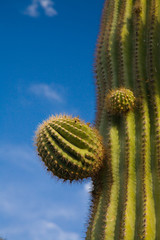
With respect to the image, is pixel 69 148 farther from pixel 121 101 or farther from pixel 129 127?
pixel 121 101

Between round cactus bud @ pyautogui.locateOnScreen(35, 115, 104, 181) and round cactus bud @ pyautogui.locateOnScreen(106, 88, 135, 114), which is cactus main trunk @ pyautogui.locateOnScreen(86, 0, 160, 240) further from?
round cactus bud @ pyautogui.locateOnScreen(35, 115, 104, 181)

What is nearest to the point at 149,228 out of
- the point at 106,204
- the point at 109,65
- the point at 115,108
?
the point at 106,204

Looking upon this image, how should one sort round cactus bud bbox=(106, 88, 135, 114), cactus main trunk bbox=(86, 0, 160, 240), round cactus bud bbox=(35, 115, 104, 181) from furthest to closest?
1. round cactus bud bbox=(106, 88, 135, 114)
2. round cactus bud bbox=(35, 115, 104, 181)
3. cactus main trunk bbox=(86, 0, 160, 240)

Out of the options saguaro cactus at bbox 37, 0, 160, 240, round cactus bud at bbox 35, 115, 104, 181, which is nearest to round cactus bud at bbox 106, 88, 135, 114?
saguaro cactus at bbox 37, 0, 160, 240

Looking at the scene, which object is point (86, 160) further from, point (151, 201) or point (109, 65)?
point (109, 65)

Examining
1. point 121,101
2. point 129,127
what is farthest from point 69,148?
point 121,101

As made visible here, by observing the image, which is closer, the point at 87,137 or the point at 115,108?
the point at 87,137

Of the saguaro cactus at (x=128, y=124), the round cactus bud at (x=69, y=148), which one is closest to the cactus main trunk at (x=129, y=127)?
the saguaro cactus at (x=128, y=124)
